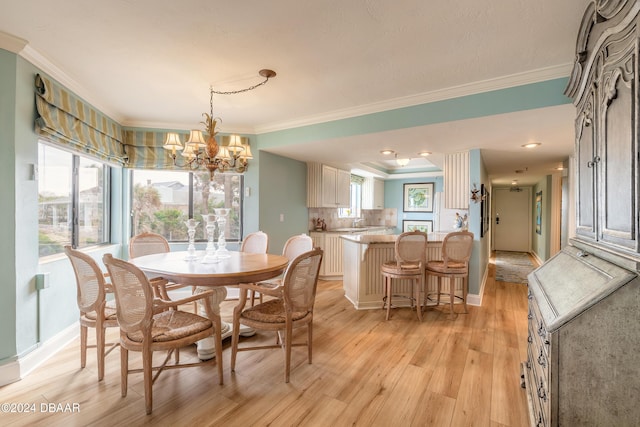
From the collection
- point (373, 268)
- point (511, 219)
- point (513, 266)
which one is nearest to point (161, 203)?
point (373, 268)

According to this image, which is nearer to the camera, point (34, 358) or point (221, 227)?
point (34, 358)

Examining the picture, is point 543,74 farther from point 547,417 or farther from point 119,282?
point 119,282

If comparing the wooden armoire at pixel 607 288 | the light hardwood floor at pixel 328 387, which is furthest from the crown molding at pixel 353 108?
the light hardwood floor at pixel 328 387

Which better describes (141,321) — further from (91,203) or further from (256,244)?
(91,203)

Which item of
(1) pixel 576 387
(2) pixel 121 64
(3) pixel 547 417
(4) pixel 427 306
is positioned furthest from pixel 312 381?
(2) pixel 121 64

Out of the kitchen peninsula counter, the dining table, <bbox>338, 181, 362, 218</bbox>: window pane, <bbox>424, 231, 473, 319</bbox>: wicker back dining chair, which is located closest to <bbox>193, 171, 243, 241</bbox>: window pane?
the dining table

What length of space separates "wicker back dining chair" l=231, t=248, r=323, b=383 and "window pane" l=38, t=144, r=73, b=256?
80.1 inches

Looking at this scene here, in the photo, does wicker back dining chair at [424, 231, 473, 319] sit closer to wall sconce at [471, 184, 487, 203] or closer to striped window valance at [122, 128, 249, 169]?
wall sconce at [471, 184, 487, 203]

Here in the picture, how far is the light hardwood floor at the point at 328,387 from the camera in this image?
1.76 meters

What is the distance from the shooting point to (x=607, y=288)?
1081mm

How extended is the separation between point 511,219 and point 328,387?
9117 mm

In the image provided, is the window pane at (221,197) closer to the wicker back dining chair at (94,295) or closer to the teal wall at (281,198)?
the teal wall at (281,198)

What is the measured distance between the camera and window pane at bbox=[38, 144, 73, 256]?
2.67 meters

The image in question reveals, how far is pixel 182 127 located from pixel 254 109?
1308mm
